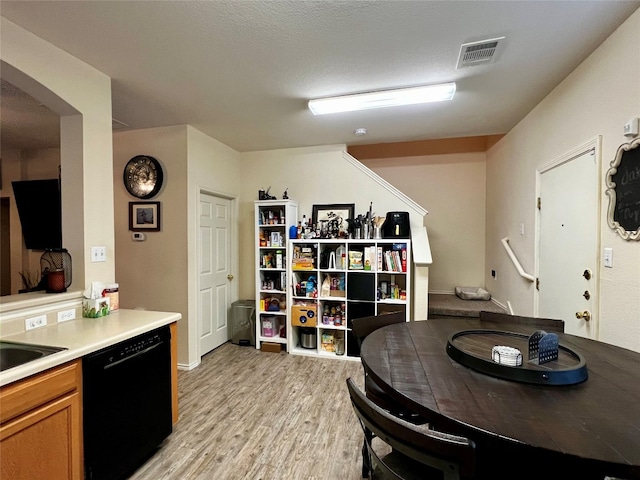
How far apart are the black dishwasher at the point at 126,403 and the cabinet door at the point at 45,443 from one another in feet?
0.17

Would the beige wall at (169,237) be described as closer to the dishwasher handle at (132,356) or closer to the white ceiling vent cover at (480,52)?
the dishwasher handle at (132,356)

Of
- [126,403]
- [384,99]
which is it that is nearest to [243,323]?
[126,403]

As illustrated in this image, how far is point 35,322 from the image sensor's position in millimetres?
1700

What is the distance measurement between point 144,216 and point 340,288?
8.00 feet

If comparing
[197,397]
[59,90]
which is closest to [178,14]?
[59,90]

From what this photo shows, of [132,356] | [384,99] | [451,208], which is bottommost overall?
[132,356]

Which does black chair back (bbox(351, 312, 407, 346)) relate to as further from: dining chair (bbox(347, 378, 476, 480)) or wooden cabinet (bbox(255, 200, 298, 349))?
wooden cabinet (bbox(255, 200, 298, 349))

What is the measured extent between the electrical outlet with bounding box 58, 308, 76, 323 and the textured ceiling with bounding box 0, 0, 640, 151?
1715 millimetres

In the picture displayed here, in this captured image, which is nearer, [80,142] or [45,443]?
[45,443]

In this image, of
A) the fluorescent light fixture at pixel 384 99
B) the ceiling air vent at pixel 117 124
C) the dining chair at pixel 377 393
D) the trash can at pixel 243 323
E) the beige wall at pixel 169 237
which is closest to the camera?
the dining chair at pixel 377 393

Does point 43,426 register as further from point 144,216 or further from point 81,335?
point 144,216

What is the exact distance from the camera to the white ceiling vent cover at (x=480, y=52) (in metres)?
1.84

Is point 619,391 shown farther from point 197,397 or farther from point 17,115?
point 17,115

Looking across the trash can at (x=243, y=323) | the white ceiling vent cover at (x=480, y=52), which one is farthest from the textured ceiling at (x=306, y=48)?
the trash can at (x=243, y=323)
